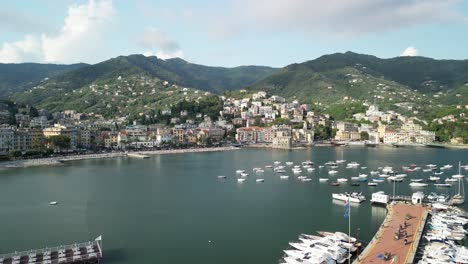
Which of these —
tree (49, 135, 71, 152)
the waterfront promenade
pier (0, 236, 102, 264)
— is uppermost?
tree (49, 135, 71, 152)

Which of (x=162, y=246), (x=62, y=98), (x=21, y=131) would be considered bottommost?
(x=162, y=246)

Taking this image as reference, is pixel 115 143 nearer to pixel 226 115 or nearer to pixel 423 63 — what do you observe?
pixel 226 115

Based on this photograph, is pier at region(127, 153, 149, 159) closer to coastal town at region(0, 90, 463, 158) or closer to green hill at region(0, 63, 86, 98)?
coastal town at region(0, 90, 463, 158)

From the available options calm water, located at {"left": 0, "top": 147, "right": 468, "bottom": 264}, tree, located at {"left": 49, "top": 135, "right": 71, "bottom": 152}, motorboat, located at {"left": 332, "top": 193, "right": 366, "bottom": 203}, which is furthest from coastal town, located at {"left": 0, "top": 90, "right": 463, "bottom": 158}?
motorboat, located at {"left": 332, "top": 193, "right": 366, "bottom": 203}

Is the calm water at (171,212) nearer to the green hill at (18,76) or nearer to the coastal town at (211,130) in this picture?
the coastal town at (211,130)

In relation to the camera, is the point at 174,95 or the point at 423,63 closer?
the point at 174,95

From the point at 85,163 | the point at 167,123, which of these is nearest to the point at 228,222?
the point at 85,163
